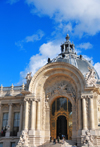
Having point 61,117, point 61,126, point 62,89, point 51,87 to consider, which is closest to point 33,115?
point 61,117

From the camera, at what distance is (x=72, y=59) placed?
37500 millimetres

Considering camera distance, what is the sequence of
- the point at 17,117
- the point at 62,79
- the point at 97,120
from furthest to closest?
the point at 17,117
the point at 62,79
the point at 97,120

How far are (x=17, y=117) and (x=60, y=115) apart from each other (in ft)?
23.6

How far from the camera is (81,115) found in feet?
87.7

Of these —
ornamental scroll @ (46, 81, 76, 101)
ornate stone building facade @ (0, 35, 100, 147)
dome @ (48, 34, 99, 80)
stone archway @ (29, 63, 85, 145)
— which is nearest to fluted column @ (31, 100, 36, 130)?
ornate stone building facade @ (0, 35, 100, 147)

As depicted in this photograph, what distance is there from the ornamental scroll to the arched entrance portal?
4.54 feet

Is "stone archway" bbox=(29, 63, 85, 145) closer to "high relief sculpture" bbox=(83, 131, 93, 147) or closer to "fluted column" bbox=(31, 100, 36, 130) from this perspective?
"fluted column" bbox=(31, 100, 36, 130)

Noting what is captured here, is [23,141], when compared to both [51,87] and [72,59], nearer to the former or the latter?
[51,87]

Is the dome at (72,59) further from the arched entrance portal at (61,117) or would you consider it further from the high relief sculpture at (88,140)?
the high relief sculpture at (88,140)

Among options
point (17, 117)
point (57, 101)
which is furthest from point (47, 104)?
point (17, 117)

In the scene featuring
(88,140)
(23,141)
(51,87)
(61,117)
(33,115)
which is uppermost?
(51,87)

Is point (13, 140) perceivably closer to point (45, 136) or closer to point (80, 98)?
point (45, 136)

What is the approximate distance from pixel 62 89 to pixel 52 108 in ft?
11.4

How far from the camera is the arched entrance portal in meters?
29.5
